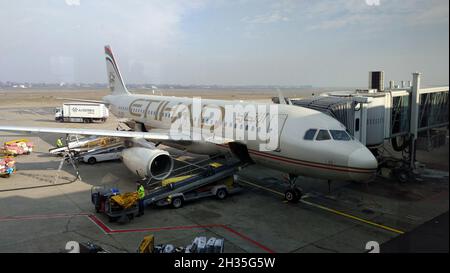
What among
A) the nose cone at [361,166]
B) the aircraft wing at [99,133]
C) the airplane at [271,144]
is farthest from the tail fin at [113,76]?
the nose cone at [361,166]

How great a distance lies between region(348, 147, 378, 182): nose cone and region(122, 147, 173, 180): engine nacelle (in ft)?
20.4

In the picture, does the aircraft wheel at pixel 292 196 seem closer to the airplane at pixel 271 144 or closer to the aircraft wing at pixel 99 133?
the airplane at pixel 271 144

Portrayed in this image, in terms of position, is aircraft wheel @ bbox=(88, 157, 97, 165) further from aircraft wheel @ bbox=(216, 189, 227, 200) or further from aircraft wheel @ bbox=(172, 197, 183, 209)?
aircraft wheel @ bbox=(216, 189, 227, 200)

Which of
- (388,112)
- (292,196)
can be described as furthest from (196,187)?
(388,112)

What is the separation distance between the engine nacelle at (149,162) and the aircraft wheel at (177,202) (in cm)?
173

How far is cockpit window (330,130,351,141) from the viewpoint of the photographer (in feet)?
33.5

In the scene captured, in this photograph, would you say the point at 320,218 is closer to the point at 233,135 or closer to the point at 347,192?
the point at 347,192

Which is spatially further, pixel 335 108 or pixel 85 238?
pixel 335 108

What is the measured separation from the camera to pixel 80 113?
116 feet

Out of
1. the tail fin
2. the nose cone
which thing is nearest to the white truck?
the tail fin

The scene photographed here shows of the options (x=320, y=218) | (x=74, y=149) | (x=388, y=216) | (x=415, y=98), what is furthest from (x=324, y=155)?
(x=74, y=149)

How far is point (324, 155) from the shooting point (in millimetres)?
10016

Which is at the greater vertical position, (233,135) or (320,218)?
(233,135)

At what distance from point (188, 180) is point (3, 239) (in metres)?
5.31
